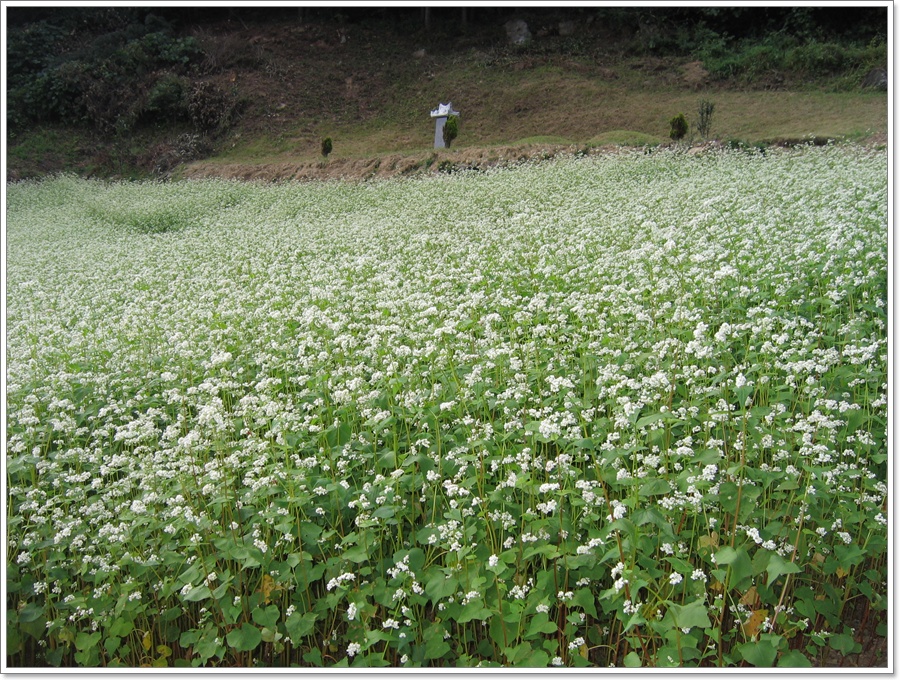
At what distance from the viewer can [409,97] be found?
113 ft

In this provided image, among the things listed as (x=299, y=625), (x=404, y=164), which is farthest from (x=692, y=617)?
(x=404, y=164)

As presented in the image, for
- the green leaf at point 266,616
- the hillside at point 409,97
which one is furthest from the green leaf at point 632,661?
the hillside at point 409,97

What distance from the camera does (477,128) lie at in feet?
95.5

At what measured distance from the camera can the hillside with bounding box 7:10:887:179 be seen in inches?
966

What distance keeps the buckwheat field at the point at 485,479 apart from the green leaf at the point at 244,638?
2cm

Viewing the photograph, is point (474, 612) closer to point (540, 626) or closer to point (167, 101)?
point (540, 626)

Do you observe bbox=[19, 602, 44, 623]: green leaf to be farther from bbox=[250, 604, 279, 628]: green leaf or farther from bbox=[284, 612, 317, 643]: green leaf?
bbox=[284, 612, 317, 643]: green leaf

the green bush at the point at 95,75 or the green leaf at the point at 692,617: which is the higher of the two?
the green bush at the point at 95,75

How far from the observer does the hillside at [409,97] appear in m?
24.5

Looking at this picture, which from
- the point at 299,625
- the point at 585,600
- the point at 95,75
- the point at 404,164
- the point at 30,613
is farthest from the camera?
the point at 95,75

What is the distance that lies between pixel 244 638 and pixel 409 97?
1359 inches

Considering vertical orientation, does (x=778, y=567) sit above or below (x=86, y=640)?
above

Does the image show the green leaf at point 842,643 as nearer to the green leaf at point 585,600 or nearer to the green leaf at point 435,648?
the green leaf at point 585,600

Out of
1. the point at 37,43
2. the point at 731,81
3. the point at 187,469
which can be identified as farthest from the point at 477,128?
the point at 187,469
